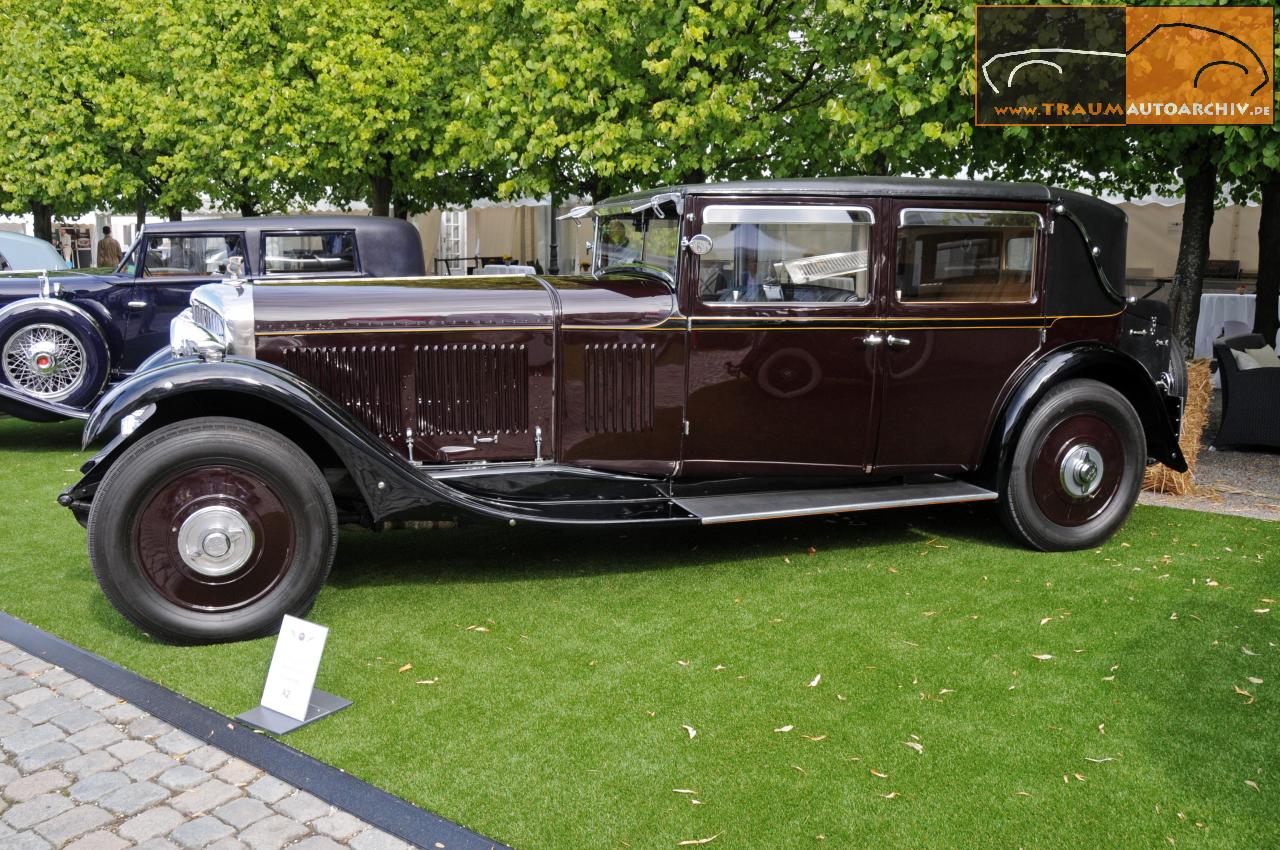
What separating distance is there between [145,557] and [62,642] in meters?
0.56

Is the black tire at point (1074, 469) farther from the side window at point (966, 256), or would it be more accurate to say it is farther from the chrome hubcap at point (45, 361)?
the chrome hubcap at point (45, 361)

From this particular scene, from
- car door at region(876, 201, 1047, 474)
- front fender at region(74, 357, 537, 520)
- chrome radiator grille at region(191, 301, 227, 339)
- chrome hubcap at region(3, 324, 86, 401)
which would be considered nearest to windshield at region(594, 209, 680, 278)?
car door at region(876, 201, 1047, 474)

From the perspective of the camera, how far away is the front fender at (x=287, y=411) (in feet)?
13.7

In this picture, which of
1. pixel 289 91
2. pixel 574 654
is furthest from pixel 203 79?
pixel 574 654

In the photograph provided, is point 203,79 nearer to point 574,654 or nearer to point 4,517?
point 4,517

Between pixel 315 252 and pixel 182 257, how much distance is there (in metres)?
1.18

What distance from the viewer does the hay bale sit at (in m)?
6.99

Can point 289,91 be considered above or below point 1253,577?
above

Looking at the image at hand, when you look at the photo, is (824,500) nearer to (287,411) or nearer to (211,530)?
(287,411)

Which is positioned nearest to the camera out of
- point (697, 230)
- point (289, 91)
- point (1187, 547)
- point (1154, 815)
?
point (1154, 815)

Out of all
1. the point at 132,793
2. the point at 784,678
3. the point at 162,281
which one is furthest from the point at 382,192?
the point at 132,793

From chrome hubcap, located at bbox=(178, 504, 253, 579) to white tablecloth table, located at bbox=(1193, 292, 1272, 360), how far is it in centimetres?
1242

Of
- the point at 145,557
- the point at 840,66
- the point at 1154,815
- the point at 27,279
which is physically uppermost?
the point at 840,66

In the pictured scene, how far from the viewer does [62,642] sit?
4.27 meters
